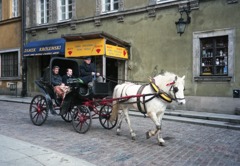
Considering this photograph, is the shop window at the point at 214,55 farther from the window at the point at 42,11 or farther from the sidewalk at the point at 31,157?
the window at the point at 42,11

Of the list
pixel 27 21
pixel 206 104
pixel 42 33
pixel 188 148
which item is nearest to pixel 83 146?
pixel 188 148

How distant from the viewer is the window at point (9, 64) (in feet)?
64.6

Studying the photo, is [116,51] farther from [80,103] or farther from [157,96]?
[157,96]

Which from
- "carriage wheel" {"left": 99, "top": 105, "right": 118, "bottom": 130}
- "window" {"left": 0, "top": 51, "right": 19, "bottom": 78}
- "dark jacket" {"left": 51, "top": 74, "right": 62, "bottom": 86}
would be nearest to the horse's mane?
"carriage wheel" {"left": 99, "top": 105, "right": 118, "bottom": 130}

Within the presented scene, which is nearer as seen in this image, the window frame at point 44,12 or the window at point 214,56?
the window at point 214,56

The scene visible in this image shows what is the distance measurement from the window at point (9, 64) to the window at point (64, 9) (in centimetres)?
494

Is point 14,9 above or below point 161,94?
above

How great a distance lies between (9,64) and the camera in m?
20.1

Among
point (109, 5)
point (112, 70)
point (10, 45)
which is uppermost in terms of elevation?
point (109, 5)

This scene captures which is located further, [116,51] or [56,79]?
[116,51]

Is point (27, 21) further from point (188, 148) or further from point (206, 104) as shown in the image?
point (188, 148)

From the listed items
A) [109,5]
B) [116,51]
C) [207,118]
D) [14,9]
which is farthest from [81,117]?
[14,9]

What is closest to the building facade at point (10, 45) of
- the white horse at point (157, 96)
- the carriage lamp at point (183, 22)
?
the carriage lamp at point (183, 22)

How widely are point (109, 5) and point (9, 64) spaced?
9629mm
